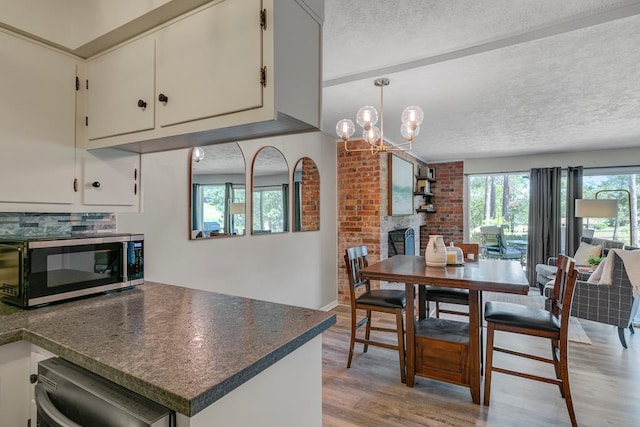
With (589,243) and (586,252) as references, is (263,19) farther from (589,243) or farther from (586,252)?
(589,243)

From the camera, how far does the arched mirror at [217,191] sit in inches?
92.0

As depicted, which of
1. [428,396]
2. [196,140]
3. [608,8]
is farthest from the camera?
[428,396]

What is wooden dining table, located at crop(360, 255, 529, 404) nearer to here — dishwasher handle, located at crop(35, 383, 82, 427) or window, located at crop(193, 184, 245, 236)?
window, located at crop(193, 184, 245, 236)

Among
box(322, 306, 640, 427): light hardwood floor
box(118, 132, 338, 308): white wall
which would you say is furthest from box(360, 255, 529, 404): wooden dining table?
box(118, 132, 338, 308): white wall

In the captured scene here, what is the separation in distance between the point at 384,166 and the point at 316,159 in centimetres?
102

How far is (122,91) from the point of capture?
1465 mm

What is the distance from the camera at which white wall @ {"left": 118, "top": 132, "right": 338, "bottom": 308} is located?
2062 mm

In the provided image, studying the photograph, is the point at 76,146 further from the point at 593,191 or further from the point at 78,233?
the point at 593,191

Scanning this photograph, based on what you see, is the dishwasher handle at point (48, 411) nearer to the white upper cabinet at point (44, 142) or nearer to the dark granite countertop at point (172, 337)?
the dark granite countertop at point (172, 337)

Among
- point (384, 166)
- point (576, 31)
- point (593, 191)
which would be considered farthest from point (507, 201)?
point (576, 31)

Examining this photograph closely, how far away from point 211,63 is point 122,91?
565 mm

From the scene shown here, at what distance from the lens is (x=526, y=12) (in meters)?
1.73

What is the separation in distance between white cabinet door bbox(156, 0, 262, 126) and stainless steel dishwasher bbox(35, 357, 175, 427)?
0.89 metres

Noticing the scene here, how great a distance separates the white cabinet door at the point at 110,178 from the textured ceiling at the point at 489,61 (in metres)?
1.33
